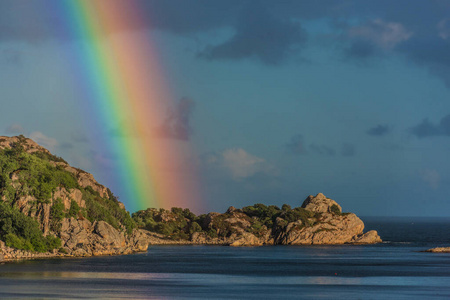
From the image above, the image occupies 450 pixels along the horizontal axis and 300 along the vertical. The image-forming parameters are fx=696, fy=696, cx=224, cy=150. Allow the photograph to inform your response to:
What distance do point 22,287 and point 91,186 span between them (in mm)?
80244

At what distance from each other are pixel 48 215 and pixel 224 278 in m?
44.3

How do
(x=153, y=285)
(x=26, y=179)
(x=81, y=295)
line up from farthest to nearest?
1. (x=26, y=179)
2. (x=153, y=285)
3. (x=81, y=295)

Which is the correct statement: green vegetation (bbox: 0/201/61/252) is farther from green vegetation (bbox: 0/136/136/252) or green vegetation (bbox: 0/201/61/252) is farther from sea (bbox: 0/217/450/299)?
sea (bbox: 0/217/450/299)

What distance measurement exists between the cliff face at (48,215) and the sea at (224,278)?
20.0 feet

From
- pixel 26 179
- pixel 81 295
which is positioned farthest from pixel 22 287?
pixel 26 179

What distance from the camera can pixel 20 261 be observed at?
116375 mm

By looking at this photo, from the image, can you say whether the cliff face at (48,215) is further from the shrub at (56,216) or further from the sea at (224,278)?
the sea at (224,278)

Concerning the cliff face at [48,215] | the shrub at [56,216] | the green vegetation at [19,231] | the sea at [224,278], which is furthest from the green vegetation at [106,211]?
the green vegetation at [19,231]

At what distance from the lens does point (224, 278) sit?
100 meters

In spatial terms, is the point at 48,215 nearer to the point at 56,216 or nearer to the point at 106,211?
the point at 56,216

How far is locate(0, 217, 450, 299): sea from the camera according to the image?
7875 centimetres

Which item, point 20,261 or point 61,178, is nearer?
point 20,261

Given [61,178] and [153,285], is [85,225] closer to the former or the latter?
[61,178]

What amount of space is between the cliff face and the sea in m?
6.08
